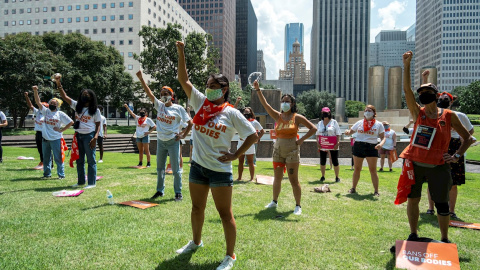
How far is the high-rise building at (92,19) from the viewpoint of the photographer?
280 feet

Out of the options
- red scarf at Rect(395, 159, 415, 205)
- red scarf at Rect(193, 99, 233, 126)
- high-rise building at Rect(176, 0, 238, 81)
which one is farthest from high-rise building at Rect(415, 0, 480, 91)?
red scarf at Rect(193, 99, 233, 126)

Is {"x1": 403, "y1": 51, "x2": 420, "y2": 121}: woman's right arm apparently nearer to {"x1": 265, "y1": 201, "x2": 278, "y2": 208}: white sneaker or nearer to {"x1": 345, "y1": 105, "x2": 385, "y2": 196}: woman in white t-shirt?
{"x1": 265, "y1": 201, "x2": 278, "y2": 208}: white sneaker

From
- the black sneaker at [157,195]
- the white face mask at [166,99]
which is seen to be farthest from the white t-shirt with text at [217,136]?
the black sneaker at [157,195]

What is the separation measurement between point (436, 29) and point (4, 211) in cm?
18345

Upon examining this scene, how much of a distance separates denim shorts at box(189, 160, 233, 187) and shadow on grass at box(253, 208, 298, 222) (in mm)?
2116

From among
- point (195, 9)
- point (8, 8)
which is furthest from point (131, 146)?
point (195, 9)

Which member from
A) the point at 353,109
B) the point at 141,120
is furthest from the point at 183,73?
the point at 353,109

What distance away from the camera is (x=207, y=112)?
354cm

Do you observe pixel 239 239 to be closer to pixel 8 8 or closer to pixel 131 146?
pixel 131 146

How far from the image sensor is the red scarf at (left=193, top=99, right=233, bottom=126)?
352 cm

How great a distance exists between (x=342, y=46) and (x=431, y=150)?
16004cm

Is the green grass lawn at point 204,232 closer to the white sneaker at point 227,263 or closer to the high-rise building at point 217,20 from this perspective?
the white sneaker at point 227,263

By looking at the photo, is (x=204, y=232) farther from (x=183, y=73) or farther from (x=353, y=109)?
(x=353, y=109)

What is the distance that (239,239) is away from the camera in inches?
174
